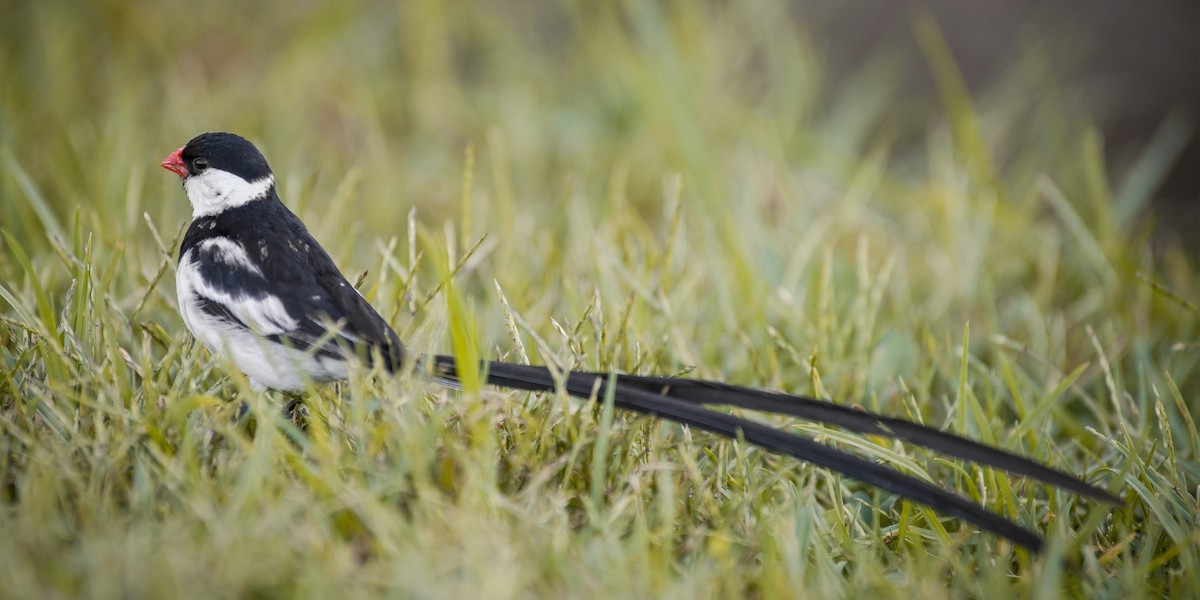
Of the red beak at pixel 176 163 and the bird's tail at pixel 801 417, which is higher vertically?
the red beak at pixel 176 163

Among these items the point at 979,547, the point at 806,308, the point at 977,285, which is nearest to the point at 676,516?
the point at 979,547

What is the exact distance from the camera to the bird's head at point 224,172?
202 cm

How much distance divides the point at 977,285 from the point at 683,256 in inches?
40.6

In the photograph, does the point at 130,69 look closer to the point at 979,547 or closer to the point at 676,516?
the point at 676,516

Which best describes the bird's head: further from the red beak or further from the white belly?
the white belly

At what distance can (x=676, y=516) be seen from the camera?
1.85m

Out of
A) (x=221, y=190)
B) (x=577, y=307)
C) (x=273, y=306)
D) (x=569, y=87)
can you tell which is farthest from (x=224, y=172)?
(x=569, y=87)

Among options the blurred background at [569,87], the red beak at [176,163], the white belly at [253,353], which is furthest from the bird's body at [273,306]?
the blurred background at [569,87]

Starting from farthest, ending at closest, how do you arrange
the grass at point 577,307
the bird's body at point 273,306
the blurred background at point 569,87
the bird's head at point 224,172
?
the blurred background at point 569,87 < the bird's head at point 224,172 < the bird's body at point 273,306 < the grass at point 577,307

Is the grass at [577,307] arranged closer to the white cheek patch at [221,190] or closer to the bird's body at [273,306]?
the bird's body at [273,306]

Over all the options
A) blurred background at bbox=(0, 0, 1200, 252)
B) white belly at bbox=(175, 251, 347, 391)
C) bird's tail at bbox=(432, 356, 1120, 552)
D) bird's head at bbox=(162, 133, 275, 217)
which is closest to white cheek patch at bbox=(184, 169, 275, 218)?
bird's head at bbox=(162, 133, 275, 217)

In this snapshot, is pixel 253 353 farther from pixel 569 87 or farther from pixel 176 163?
pixel 569 87

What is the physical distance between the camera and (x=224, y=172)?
2.02 metres

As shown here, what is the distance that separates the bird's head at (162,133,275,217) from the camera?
2.02 meters
